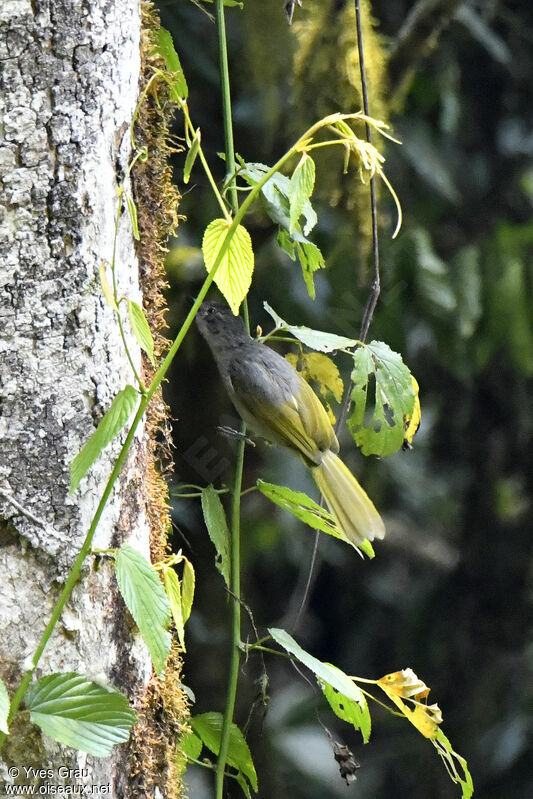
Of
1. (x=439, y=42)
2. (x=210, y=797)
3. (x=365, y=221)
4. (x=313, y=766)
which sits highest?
(x=439, y=42)

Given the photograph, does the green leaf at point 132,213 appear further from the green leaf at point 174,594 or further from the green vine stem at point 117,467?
the green leaf at point 174,594

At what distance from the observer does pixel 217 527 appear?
1551 millimetres

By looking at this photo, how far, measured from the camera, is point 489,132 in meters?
4.27

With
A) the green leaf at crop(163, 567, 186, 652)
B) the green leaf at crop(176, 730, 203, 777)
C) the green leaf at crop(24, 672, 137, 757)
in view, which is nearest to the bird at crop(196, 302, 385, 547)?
the green leaf at crop(176, 730, 203, 777)

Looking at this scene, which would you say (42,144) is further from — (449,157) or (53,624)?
→ (449,157)

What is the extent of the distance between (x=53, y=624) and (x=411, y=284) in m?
2.22

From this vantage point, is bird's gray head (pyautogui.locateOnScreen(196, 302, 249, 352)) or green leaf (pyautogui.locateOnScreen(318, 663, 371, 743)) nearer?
green leaf (pyautogui.locateOnScreen(318, 663, 371, 743))

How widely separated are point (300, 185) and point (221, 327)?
3.61 ft

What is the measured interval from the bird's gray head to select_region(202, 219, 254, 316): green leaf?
939 mm

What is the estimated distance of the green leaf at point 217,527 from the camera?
1531 millimetres

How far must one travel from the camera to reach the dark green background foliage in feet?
9.55

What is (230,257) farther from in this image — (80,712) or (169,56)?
(80,712)

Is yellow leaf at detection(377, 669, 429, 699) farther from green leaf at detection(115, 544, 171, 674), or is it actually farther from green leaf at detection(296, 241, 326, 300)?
green leaf at detection(296, 241, 326, 300)

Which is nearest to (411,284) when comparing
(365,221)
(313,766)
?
(365,221)
